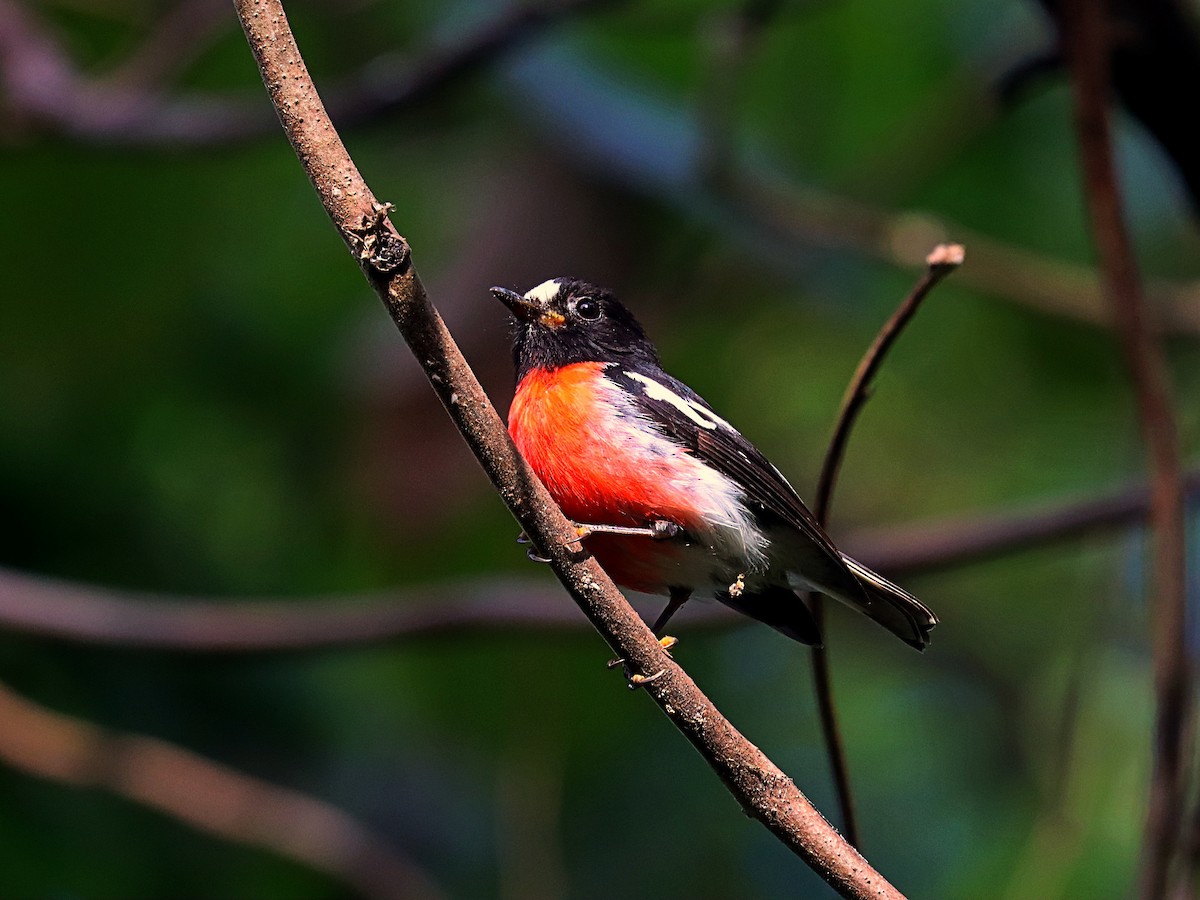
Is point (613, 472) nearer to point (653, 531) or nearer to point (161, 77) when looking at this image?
point (653, 531)

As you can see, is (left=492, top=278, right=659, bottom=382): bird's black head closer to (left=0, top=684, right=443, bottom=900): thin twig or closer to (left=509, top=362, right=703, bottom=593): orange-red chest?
(left=509, top=362, right=703, bottom=593): orange-red chest

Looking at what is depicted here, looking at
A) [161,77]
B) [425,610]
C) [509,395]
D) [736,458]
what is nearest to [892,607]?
[736,458]

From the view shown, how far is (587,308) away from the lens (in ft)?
11.0

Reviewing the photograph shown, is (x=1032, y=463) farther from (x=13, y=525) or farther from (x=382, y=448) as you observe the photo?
(x=13, y=525)

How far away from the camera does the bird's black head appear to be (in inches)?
126

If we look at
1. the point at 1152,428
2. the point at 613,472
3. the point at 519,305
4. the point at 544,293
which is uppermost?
the point at 544,293

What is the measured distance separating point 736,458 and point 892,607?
0.43 m

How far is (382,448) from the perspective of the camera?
16.5 feet

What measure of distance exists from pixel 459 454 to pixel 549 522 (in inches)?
140

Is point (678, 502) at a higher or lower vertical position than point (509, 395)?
lower

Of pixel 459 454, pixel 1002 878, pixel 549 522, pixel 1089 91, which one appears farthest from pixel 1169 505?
pixel 459 454

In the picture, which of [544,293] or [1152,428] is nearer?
[1152,428]

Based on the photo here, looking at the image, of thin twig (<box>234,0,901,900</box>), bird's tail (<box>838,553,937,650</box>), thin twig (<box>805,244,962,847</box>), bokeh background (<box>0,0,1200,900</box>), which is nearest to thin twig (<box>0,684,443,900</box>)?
bokeh background (<box>0,0,1200,900</box>)

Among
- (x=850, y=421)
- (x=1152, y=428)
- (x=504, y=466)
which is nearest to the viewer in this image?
(x=504, y=466)
